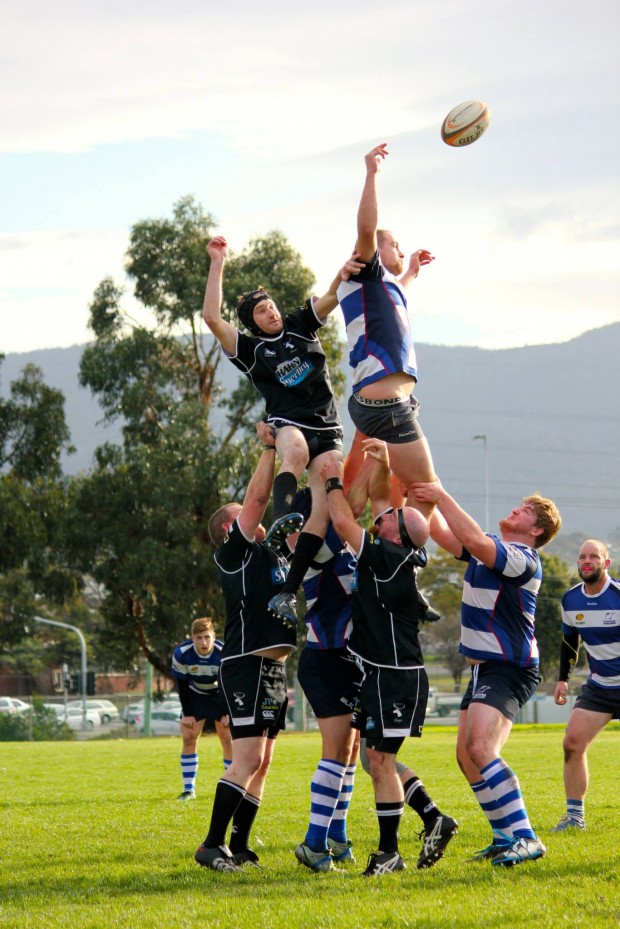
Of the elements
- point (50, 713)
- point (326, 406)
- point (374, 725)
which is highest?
point (326, 406)

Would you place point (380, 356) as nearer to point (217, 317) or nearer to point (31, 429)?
point (217, 317)

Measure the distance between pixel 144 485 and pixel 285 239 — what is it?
412 inches

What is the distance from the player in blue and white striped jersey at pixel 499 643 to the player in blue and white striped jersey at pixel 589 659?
68.2 inches

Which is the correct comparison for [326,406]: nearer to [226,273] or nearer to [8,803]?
[8,803]

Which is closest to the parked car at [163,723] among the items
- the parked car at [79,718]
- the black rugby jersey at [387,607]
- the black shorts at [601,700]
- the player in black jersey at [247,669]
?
the parked car at [79,718]

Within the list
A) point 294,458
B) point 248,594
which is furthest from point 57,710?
point 294,458

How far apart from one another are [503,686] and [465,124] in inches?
163

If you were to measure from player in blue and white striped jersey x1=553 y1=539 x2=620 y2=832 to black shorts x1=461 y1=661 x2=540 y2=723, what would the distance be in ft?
6.80

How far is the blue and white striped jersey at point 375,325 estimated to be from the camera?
8.56m

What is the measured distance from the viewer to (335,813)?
871cm

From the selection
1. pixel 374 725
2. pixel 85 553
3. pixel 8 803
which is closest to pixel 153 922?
pixel 374 725

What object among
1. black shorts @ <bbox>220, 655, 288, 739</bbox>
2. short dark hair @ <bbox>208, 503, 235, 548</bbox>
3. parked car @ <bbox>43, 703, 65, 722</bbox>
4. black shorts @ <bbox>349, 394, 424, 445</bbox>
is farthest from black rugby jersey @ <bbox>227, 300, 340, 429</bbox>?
parked car @ <bbox>43, 703, 65, 722</bbox>

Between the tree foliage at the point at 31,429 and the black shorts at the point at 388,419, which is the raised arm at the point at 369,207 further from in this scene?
the tree foliage at the point at 31,429

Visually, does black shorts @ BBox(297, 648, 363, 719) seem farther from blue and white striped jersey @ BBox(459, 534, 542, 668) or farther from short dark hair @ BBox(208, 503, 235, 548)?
short dark hair @ BBox(208, 503, 235, 548)
